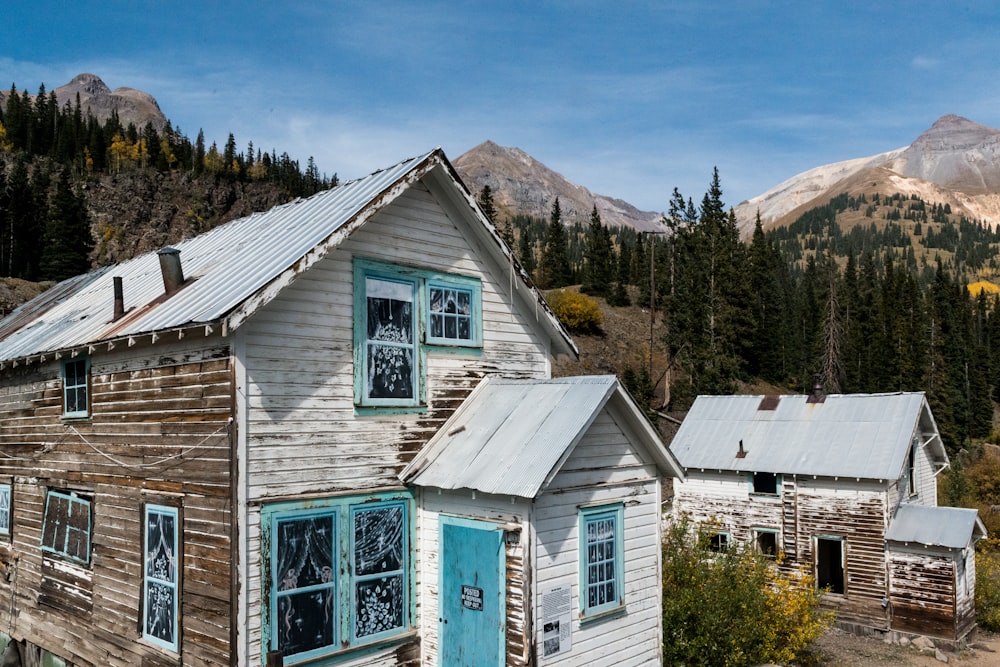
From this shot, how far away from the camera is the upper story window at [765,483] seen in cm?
2461

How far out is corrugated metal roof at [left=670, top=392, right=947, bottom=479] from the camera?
2302 centimetres

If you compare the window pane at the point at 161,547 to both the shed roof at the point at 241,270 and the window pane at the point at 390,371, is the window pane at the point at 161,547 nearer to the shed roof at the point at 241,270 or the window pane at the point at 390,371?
the shed roof at the point at 241,270

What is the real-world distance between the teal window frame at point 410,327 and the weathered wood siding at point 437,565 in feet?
5.40

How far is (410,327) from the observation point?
11.8 meters

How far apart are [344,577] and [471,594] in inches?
71.0

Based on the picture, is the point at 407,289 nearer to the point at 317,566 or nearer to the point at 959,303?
the point at 317,566

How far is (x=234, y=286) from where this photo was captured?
395 inches

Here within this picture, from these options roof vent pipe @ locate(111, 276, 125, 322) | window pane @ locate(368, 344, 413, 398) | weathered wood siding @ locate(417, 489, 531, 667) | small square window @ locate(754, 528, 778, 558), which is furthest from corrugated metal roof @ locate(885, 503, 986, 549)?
roof vent pipe @ locate(111, 276, 125, 322)

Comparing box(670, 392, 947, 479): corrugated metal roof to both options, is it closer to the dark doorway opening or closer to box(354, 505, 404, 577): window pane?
the dark doorway opening

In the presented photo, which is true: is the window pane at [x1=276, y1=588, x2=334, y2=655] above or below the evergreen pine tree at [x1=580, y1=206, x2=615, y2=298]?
below

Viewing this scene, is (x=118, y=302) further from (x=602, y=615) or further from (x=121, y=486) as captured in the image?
(x=602, y=615)

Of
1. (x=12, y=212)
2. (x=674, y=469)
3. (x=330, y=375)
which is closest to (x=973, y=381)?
(x=674, y=469)

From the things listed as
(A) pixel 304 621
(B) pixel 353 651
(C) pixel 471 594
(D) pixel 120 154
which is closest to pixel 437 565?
(C) pixel 471 594

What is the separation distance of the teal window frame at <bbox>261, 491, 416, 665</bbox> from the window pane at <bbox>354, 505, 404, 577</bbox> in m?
0.01
